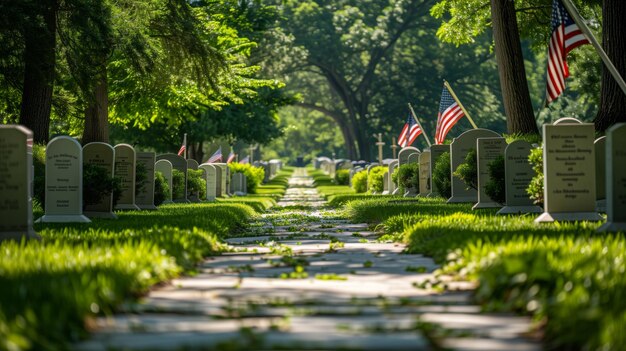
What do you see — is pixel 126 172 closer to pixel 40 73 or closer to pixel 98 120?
pixel 40 73

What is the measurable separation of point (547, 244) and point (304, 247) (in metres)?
4.47

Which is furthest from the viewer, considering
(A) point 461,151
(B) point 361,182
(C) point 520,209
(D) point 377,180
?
(B) point 361,182

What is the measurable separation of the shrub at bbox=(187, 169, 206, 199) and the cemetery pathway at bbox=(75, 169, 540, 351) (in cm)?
1846

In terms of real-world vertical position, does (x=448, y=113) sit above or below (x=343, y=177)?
above

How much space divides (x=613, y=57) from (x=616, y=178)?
25.7ft

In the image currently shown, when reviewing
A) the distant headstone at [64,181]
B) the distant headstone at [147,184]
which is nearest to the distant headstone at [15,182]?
the distant headstone at [64,181]

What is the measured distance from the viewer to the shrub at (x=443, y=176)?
83.5 ft

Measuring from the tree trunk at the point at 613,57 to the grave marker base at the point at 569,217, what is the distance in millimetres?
5276

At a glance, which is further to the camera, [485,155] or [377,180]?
[377,180]

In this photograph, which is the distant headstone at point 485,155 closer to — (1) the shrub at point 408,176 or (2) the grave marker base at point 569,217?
(2) the grave marker base at point 569,217

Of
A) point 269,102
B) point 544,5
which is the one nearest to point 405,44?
point 269,102

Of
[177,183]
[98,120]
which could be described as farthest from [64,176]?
[177,183]

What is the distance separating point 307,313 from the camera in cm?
742

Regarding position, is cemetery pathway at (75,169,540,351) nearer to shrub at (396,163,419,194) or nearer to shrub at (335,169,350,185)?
shrub at (396,163,419,194)
